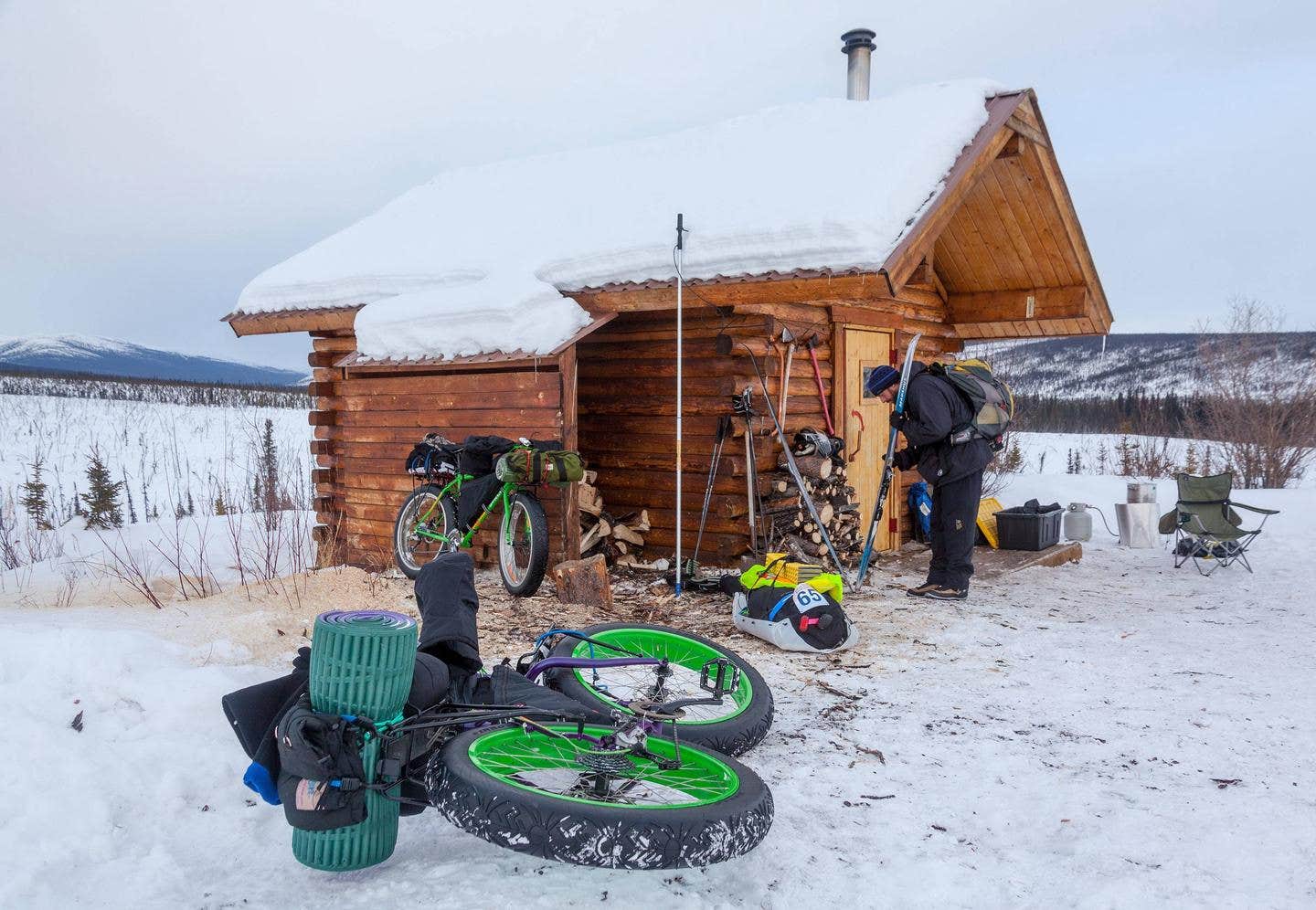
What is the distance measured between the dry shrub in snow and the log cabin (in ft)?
23.2

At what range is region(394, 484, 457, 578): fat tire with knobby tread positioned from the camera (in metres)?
8.09

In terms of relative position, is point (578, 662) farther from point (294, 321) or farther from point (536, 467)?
point (294, 321)

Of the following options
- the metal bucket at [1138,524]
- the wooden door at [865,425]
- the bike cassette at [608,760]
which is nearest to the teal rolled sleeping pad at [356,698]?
the bike cassette at [608,760]

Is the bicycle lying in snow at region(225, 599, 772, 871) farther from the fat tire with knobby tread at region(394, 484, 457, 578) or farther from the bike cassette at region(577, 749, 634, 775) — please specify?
the fat tire with knobby tread at region(394, 484, 457, 578)

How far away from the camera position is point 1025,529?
962cm

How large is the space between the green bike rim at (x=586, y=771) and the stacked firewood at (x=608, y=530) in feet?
17.3

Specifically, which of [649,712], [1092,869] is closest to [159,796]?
[649,712]

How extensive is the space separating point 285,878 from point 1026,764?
3.03m

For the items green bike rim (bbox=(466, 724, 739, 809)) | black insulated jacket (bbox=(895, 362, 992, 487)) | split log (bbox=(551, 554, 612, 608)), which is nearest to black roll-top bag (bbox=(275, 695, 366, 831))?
green bike rim (bbox=(466, 724, 739, 809))

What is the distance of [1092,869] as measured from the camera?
303cm

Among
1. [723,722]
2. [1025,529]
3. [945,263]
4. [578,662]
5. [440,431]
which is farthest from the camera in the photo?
[945,263]

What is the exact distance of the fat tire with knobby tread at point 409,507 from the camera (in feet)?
26.5

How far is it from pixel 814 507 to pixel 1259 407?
1191 centimetres

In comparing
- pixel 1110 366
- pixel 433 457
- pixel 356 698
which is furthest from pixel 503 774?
pixel 1110 366
